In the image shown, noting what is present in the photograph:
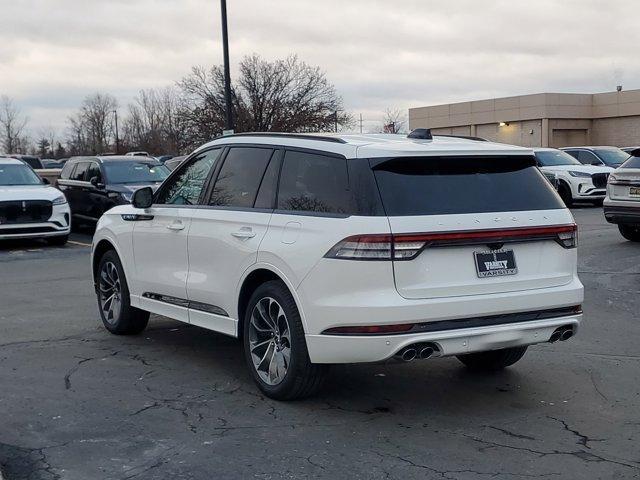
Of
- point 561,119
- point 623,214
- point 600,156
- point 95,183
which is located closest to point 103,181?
point 95,183

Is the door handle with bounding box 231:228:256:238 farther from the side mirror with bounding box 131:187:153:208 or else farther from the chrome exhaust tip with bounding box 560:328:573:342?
the chrome exhaust tip with bounding box 560:328:573:342

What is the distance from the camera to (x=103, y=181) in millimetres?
18703

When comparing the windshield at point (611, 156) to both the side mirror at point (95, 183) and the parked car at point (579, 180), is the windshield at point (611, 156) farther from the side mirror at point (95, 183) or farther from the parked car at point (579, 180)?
the side mirror at point (95, 183)

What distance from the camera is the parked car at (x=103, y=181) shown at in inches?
722

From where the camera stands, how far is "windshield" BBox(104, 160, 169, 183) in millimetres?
18844

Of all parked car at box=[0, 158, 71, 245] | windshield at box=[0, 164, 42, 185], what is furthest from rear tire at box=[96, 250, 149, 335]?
windshield at box=[0, 164, 42, 185]

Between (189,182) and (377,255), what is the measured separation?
2.50 metres

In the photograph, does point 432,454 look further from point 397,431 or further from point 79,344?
point 79,344

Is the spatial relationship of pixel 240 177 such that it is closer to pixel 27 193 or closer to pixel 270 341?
pixel 270 341

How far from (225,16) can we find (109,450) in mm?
19364

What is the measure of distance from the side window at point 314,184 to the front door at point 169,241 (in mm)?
1075

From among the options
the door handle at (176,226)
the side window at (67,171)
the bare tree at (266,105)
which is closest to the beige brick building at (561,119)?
the bare tree at (266,105)

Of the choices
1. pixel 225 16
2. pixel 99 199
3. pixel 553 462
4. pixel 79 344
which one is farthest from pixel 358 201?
pixel 225 16

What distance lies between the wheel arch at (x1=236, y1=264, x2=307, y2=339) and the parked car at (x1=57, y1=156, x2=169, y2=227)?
474 inches
